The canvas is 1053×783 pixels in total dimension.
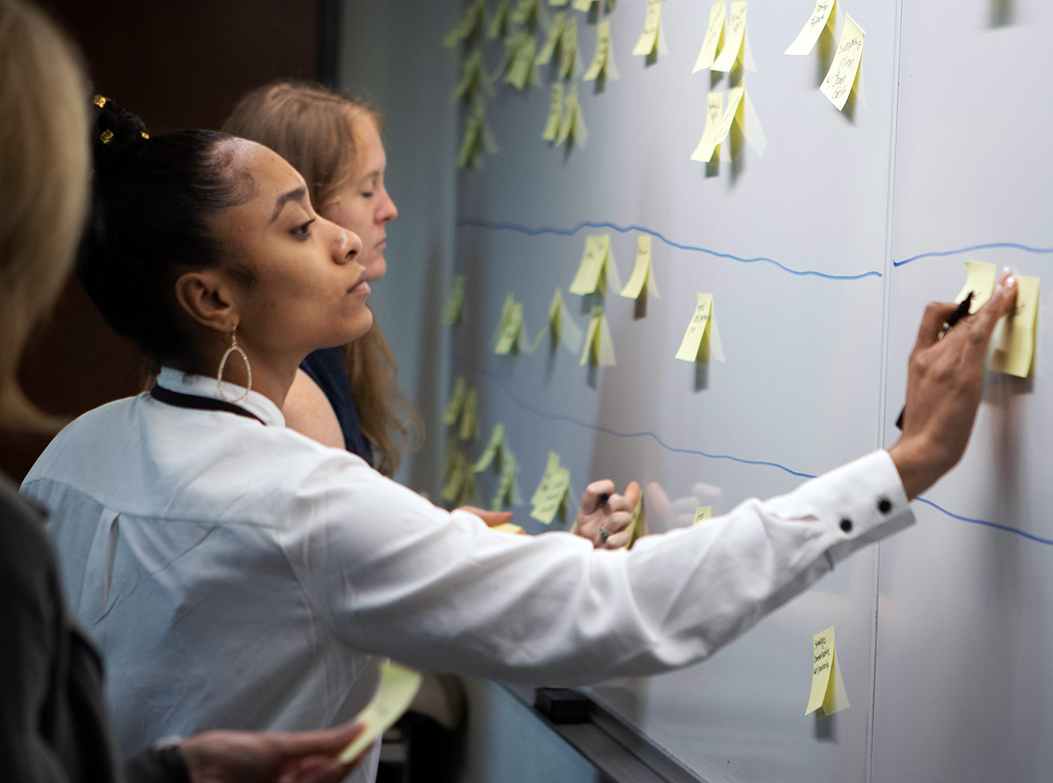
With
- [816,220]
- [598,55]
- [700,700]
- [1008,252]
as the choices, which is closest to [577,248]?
[598,55]

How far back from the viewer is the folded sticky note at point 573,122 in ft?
4.82

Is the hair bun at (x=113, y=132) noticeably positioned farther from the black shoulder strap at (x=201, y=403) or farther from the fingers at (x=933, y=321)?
the fingers at (x=933, y=321)

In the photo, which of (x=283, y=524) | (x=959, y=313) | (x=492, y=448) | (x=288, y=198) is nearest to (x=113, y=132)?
(x=288, y=198)

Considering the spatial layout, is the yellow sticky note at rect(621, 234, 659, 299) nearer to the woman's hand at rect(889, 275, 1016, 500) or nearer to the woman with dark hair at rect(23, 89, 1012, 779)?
the woman with dark hair at rect(23, 89, 1012, 779)

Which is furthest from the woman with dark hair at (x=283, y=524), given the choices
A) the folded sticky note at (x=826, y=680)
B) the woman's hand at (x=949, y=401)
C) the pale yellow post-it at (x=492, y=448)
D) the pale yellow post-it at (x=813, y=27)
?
the pale yellow post-it at (x=492, y=448)

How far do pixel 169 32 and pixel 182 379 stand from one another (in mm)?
1749

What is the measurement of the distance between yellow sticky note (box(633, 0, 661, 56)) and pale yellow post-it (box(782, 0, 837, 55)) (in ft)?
1.04

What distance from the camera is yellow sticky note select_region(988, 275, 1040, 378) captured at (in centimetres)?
71

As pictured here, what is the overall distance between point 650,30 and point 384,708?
0.98 metres

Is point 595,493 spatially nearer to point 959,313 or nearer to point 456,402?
point 959,313

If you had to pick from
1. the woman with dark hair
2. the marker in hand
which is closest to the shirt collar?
the woman with dark hair

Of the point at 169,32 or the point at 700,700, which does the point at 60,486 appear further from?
the point at 169,32

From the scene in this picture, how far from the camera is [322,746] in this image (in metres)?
0.62

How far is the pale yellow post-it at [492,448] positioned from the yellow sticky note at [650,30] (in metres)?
0.78
